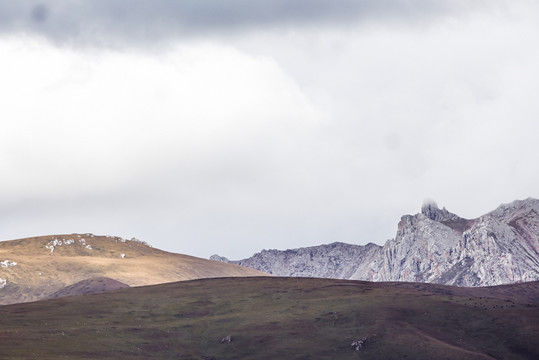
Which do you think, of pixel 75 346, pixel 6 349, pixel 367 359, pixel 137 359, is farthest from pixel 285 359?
pixel 6 349

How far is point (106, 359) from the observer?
188 metres

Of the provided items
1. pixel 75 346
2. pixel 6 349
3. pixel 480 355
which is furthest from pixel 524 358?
pixel 6 349

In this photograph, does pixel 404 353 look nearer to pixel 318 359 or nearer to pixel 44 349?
pixel 318 359

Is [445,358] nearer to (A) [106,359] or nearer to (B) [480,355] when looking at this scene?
(B) [480,355]

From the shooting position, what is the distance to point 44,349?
190m

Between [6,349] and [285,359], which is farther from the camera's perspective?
[285,359]

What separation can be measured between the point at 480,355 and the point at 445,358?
9889mm

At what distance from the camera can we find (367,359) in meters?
198

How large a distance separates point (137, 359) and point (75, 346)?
1787 cm

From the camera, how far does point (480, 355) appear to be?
7495 inches

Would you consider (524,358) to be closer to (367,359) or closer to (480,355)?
(480,355)

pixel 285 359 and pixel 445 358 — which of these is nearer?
pixel 445 358

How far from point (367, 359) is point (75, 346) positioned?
255 feet

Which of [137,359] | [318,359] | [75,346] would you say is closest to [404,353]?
[318,359]
